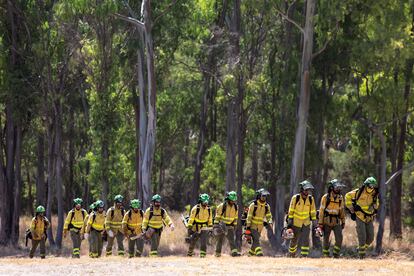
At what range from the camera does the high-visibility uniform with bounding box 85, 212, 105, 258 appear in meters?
27.7

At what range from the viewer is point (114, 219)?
27.4 m

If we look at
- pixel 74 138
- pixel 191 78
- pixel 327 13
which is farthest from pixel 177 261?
pixel 74 138

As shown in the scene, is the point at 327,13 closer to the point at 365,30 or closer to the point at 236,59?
the point at 365,30

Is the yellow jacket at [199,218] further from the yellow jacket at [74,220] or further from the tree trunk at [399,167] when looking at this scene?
the tree trunk at [399,167]

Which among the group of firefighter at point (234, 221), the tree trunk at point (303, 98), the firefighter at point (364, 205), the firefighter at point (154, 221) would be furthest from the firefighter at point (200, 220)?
the tree trunk at point (303, 98)

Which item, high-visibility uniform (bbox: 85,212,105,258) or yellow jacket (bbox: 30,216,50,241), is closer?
high-visibility uniform (bbox: 85,212,105,258)

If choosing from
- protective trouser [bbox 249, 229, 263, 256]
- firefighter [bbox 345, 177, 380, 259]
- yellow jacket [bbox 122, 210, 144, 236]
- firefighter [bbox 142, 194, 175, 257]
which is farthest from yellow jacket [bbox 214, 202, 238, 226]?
firefighter [bbox 345, 177, 380, 259]

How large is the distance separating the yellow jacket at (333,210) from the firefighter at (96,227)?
728 cm

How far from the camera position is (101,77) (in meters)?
40.4

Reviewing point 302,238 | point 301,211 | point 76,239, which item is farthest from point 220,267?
point 76,239

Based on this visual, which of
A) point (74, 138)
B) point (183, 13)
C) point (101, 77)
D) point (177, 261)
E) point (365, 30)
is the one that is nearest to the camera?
point (177, 261)

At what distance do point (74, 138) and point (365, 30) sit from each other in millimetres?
24970

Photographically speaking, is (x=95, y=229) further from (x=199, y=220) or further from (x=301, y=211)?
(x=301, y=211)

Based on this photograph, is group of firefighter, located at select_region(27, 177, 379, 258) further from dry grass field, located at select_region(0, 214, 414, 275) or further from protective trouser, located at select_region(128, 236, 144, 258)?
dry grass field, located at select_region(0, 214, 414, 275)
